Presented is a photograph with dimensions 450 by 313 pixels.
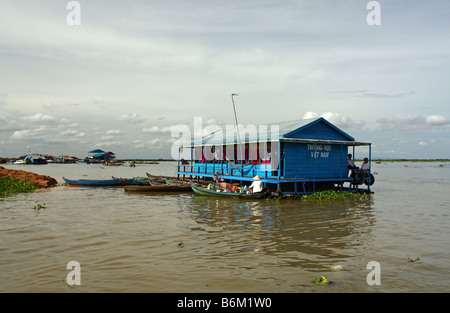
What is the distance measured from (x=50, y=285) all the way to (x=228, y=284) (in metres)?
3.42

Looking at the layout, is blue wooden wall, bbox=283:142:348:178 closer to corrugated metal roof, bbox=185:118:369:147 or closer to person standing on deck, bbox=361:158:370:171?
corrugated metal roof, bbox=185:118:369:147

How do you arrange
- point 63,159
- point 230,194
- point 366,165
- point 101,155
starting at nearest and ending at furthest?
point 230,194, point 366,165, point 101,155, point 63,159

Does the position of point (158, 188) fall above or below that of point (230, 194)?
below

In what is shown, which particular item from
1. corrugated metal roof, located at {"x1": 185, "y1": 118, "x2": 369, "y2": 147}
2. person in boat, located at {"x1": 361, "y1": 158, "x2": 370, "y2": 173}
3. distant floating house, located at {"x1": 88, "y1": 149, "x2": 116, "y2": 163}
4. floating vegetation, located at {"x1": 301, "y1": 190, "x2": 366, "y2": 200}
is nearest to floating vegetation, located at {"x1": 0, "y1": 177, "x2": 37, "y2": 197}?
corrugated metal roof, located at {"x1": 185, "y1": 118, "x2": 369, "y2": 147}

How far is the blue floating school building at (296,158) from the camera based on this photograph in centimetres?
1831

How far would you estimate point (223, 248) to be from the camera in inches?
342

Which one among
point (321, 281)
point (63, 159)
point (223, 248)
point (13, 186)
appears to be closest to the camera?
point (321, 281)

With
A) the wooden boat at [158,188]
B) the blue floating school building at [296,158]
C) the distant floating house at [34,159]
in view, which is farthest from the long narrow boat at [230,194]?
the distant floating house at [34,159]

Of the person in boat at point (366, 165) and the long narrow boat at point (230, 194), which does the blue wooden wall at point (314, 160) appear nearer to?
the person in boat at point (366, 165)

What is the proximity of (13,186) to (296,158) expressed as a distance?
19.4 meters

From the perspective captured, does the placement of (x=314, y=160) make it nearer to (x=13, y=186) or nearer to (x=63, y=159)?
(x=13, y=186)

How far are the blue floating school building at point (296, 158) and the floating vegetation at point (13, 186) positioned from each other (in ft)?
44.9

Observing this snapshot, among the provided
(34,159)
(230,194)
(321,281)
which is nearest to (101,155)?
(34,159)
